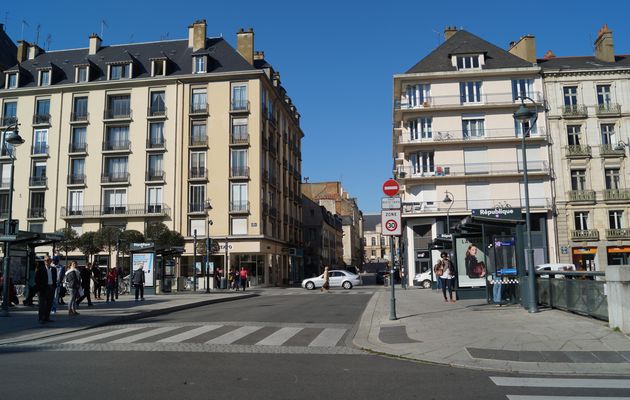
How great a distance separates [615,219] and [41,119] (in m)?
53.1

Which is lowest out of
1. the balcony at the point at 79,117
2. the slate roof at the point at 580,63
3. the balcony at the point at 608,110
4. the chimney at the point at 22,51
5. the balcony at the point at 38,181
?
the balcony at the point at 38,181

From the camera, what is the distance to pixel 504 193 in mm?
44688

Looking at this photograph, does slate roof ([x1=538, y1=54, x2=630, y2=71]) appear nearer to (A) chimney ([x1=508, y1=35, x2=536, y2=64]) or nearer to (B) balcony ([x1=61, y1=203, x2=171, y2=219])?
(A) chimney ([x1=508, y1=35, x2=536, y2=64])

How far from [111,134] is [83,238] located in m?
13.9

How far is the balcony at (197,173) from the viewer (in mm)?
48938

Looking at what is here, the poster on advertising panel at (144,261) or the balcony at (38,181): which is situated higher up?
the balcony at (38,181)

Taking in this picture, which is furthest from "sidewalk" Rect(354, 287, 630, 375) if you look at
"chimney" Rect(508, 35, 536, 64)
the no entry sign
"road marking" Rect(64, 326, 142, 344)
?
"chimney" Rect(508, 35, 536, 64)

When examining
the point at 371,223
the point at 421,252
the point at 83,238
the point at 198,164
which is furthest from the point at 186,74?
the point at 371,223

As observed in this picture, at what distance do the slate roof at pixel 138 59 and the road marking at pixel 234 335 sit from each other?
130ft

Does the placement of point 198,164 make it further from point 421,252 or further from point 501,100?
point 501,100

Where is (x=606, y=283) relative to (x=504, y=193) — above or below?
below

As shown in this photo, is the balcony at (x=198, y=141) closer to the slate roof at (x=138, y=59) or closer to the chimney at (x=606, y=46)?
the slate roof at (x=138, y=59)

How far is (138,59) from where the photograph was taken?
53531mm

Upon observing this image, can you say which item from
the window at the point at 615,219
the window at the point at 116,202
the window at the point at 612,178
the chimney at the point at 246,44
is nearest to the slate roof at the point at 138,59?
the chimney at the point at 246,44
